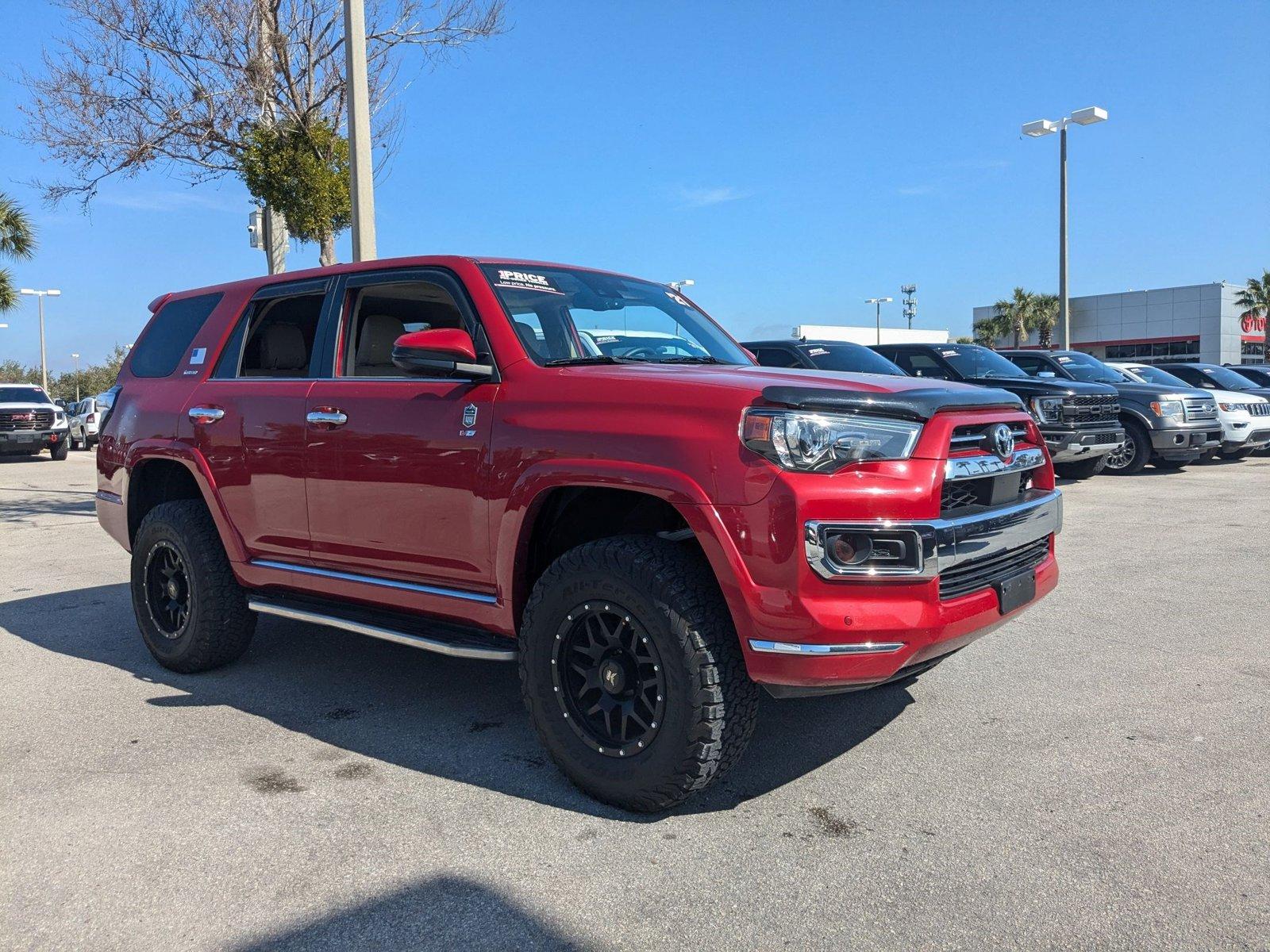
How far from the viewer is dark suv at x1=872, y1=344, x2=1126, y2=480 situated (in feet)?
38.0

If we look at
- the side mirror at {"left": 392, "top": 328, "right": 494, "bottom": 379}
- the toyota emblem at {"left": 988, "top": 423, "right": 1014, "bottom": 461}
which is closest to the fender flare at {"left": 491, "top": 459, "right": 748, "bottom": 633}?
the side mirror at {"left": 392, "top": 328, "right": 494, "bottom": 379}

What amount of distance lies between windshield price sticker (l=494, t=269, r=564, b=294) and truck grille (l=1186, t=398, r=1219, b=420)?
1215 cm

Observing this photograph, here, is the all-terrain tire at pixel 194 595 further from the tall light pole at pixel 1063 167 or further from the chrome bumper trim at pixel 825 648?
the tall light pole at pixel 1063 167

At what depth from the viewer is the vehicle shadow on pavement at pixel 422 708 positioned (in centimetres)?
352

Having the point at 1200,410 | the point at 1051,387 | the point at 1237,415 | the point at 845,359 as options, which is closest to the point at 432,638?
the point at 845,359

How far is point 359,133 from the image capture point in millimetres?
7688

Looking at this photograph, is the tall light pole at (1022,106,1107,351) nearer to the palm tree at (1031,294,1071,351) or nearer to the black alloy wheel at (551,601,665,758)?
the black alloy wheel at (551,601,665,758)

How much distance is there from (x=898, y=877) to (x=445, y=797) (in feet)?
4.92

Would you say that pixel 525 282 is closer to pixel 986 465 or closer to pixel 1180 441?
pixel 986 465

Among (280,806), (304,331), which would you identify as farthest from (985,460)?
(304,331)

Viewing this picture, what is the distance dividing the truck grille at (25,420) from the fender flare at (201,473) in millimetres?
19890

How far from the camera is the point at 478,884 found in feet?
9.02

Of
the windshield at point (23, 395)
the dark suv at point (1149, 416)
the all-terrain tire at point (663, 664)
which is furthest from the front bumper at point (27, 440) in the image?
the all-terrain tire at point (663, 664)

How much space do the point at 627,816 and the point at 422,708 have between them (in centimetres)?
142
